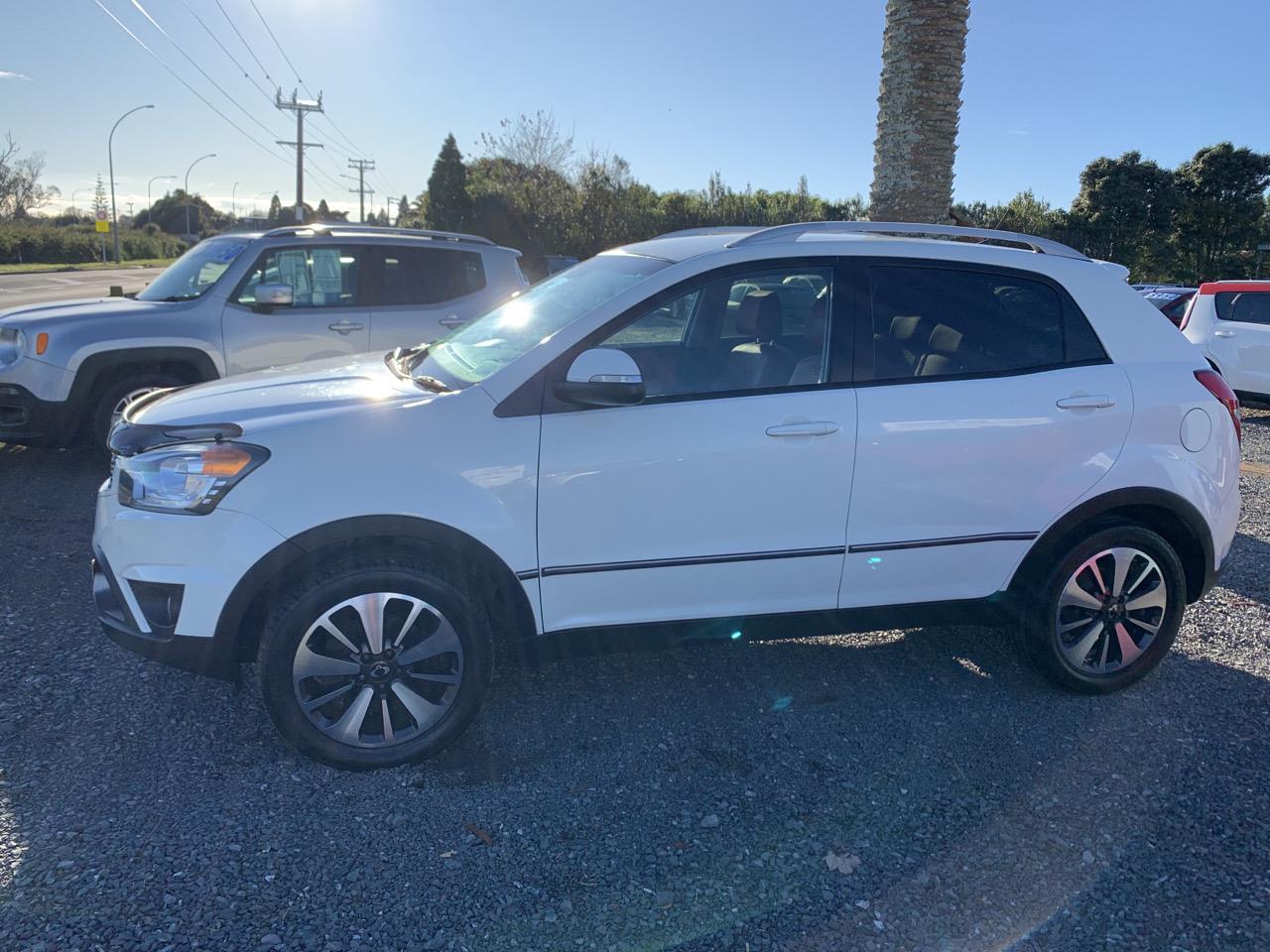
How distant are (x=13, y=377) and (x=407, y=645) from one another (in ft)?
16.2

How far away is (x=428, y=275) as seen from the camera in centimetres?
761

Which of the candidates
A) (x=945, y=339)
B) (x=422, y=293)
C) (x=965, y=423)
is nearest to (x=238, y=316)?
(x=422, y=293)

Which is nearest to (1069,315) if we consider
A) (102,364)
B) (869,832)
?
(869,832)

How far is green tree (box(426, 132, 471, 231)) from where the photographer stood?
37812mm

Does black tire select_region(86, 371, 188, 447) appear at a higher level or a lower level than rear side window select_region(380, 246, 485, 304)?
lower

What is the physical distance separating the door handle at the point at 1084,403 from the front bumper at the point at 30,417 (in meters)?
6.27

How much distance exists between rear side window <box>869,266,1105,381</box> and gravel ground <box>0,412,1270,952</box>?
55.4 inches

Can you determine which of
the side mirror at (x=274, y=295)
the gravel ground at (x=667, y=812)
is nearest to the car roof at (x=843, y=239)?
the gravel ground at (x=667, y=812)

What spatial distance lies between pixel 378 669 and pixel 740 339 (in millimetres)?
1940

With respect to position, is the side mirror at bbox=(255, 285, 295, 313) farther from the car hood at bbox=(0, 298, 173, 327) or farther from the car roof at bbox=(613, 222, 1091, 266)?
the car roof at bbox=(613, 222, 1091, 266)

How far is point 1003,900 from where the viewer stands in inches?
103

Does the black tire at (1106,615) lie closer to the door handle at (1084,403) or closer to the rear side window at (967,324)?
the door handle at (1084,403)

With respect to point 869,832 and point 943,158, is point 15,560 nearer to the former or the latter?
point 869,832

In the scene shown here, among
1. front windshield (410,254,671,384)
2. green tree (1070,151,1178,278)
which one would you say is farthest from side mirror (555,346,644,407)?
green tree (1070,151,1178,278)
